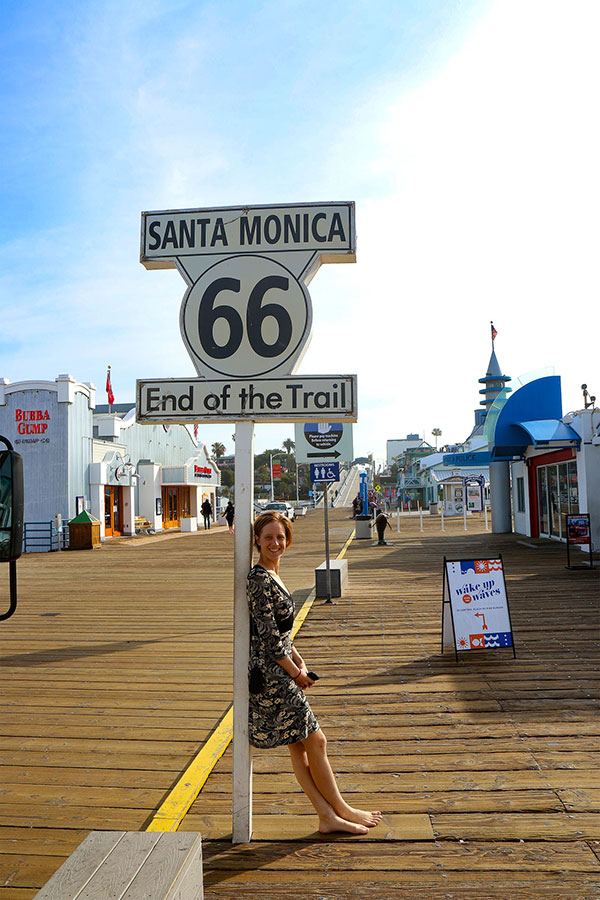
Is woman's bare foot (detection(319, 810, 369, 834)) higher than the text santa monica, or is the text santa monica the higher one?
the text santa monica

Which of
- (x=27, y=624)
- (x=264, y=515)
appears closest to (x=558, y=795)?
(x=264, y=515)

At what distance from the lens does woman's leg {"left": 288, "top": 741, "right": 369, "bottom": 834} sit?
347cm

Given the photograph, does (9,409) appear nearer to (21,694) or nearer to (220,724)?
(21,694)

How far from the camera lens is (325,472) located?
1160cm

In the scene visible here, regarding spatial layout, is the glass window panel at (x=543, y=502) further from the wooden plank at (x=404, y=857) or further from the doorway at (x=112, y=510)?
the wooden plank at (x=404, y=857)

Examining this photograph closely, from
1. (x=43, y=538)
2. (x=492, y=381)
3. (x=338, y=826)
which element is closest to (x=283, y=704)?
(x=338, y=826)

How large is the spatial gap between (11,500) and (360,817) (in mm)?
2443

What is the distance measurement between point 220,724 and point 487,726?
6.58ft

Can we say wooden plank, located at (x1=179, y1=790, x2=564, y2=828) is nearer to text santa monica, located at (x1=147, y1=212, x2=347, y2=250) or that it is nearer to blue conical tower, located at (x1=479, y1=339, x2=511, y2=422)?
text santa monica, located at (x1=147, y1=212, x2=347, y2=250)

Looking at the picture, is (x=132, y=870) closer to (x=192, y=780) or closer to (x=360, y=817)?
(x=360, y=817)

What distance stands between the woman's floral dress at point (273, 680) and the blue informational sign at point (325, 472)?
804 cm

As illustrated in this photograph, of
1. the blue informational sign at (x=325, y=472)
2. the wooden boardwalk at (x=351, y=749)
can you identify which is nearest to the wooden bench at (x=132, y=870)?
the wooden boardwalk at (x=351, y=749)

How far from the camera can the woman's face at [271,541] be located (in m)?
3.57

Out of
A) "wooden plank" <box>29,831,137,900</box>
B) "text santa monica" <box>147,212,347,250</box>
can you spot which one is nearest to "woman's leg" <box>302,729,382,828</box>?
"wooden plank" <box>29,831,137,900</box>
